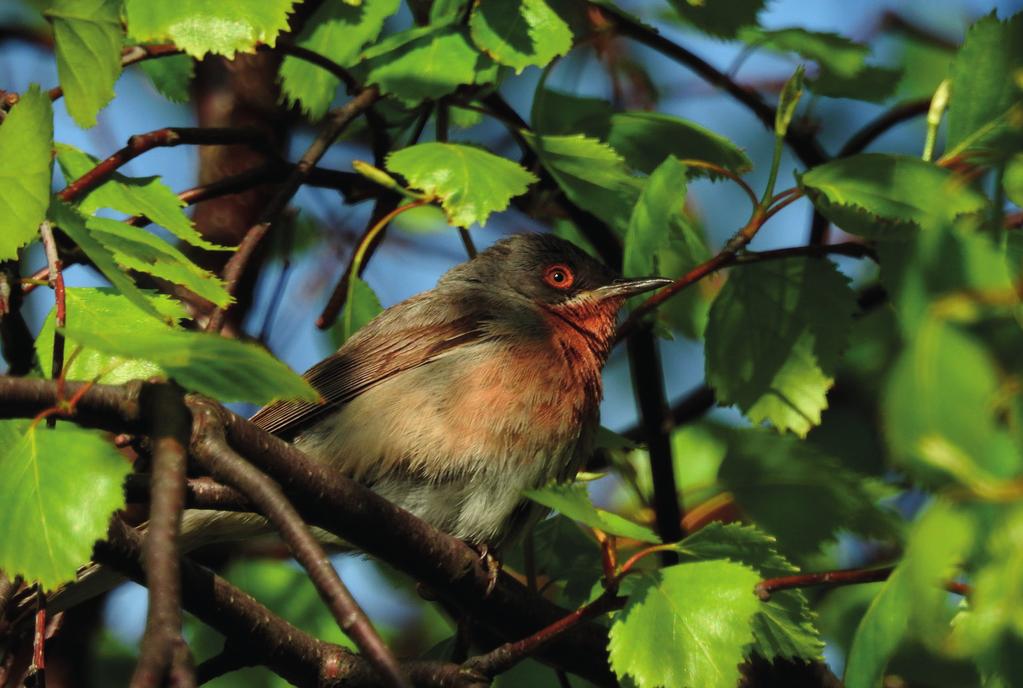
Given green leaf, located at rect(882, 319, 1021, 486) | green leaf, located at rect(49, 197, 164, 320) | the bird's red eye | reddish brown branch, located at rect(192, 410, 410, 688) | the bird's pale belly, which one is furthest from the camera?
the bird's red eye

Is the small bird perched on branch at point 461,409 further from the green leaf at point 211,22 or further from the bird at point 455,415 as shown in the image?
the green leaf at point 211,22

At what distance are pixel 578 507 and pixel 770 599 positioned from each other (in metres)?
1.03

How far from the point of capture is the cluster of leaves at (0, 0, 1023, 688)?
1615 mm

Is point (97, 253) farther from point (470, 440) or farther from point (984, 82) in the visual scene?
point (984, 82)

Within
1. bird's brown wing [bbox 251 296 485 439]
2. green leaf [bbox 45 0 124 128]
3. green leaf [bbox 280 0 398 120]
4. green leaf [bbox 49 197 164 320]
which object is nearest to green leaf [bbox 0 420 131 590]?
green leaf [bbox 49 197 164 320]

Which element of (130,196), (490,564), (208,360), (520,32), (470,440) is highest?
(520,32)

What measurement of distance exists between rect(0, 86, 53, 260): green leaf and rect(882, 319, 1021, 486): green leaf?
217 cm

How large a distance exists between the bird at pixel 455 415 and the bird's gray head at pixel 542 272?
0.16m

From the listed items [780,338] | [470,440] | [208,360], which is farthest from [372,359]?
[208,360]

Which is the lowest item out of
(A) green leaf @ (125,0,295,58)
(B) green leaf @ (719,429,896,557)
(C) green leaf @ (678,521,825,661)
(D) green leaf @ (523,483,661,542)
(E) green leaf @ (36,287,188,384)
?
(B) green leaf @ (719,429,896,557)

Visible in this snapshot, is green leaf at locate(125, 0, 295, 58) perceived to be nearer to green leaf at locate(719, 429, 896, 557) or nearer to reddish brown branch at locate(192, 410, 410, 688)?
reddish brown branch at locate(192, 410, 410, 688)

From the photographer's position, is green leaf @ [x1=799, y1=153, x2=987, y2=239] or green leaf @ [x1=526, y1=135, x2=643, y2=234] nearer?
green leaf @ [x1=799, y1=153, x2=987, y2=239]

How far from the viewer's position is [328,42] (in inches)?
188

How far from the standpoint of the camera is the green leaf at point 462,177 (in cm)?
414
